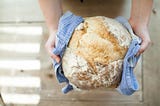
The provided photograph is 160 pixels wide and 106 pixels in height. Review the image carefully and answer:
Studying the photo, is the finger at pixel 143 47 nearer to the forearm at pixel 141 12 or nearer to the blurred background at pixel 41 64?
the forearm at pixel 141 12

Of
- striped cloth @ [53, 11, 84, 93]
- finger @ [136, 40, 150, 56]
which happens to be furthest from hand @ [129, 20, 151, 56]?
striped cloth @ [53, 11, 84, 93]

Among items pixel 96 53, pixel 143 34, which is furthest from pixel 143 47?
pixel 96 53

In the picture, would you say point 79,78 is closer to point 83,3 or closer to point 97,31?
point 97,31

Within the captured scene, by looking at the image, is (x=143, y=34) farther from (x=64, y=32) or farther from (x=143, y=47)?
(x=64, y=32)

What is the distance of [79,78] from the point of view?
0.96 metres

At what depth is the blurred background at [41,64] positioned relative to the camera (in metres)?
1.28

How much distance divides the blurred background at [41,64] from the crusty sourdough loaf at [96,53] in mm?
331

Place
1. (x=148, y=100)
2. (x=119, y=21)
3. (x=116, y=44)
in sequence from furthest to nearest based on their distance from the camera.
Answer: (x=148, y=100)
(x=119, y=21)
(x=116, y=44)

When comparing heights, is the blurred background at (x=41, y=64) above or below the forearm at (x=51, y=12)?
below

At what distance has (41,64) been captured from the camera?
1325mm

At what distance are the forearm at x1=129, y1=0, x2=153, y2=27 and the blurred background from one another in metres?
0.20

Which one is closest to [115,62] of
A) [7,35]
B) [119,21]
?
[119,21]

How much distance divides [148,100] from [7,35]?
625mm

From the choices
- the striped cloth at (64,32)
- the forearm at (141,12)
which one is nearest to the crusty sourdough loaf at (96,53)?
the striped cloth at (64,32)
